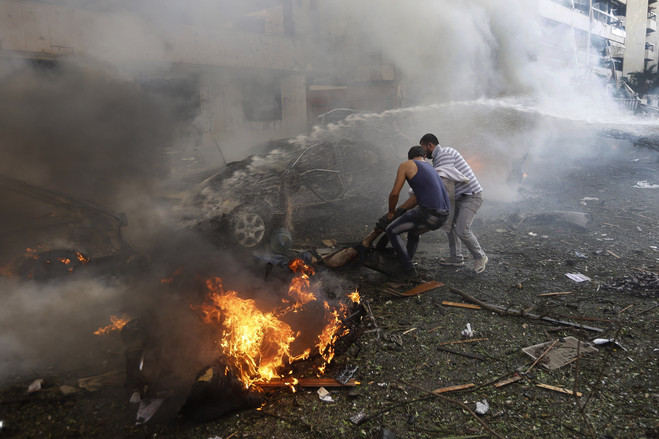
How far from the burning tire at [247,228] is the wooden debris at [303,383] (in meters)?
3.12

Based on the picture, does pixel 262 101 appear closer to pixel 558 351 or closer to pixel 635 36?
pixel 558 351

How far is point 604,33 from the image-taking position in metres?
30.3

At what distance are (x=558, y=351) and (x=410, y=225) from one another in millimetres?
2086

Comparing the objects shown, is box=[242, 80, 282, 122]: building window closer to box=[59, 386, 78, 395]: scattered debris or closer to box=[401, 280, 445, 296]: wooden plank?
box=[401, 280, 445, 296]: wooden plank

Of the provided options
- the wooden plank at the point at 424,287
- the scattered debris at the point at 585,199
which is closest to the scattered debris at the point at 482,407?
the wooden plank at the point at 424,287

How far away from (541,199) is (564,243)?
11.8 feet

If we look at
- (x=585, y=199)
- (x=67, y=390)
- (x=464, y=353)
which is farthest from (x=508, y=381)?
(x=585, y=199)

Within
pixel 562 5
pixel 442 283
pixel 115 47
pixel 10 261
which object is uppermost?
pixel 562 5

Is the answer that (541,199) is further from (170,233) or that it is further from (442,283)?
(170,233)

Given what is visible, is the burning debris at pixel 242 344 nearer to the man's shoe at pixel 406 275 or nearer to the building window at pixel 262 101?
the man's shoe at pixel 406 275

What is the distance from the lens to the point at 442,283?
4.84 m

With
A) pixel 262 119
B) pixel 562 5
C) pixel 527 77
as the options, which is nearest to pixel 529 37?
pixel 527 77

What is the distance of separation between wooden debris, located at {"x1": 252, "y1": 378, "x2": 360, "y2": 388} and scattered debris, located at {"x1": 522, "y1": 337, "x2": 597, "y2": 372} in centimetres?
165

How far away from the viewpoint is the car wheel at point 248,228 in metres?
5.77
